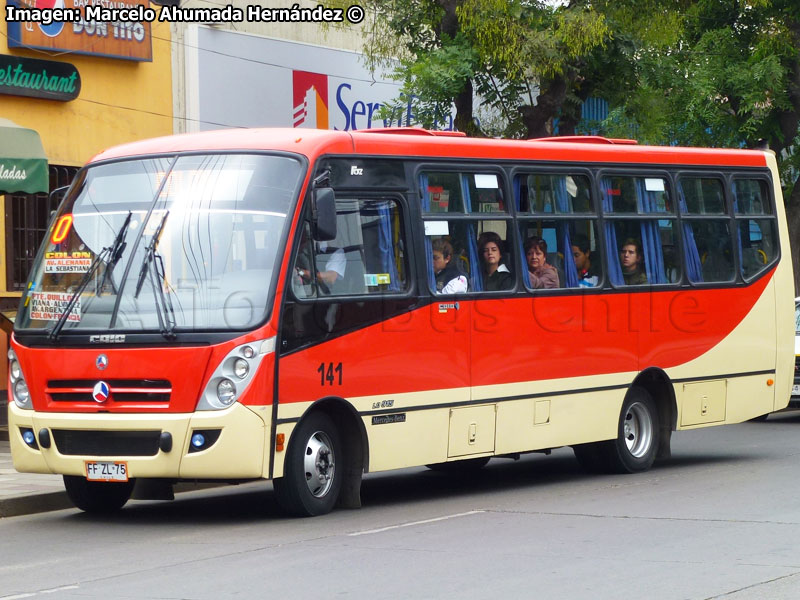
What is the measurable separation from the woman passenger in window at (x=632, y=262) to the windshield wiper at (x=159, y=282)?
486 cm

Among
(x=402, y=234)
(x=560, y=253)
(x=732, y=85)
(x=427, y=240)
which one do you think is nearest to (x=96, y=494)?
(x=402, y=234)

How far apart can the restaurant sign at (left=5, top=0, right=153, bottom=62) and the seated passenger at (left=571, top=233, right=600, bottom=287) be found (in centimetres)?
947

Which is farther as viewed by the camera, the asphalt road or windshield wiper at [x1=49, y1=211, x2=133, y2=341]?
windshield wiper at [x1=49, y1=211, x2=133, y2=341]

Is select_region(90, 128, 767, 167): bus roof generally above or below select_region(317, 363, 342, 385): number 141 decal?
above

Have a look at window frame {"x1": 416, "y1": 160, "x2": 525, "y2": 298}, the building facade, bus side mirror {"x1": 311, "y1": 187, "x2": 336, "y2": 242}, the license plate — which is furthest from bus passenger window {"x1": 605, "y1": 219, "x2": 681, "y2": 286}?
the building facade

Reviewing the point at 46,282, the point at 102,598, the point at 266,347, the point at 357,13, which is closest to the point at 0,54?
the point at 357,13

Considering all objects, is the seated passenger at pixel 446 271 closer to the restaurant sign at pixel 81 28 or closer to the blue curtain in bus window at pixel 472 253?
the blue curtain in bus window at pixel 472 253

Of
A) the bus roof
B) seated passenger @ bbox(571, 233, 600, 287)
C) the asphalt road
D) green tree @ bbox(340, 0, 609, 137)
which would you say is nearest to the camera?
the asphalt road

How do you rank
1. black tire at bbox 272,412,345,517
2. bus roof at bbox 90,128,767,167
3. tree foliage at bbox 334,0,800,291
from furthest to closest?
tree foliage at bbox 334,0,800,291
bus roof at bbox 90,128,767,167
black tire at bbox 272,412,345,517

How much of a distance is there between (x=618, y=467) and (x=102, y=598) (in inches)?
→ 280

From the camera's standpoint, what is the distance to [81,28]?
20375 mm

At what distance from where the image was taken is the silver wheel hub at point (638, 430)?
13906 mm

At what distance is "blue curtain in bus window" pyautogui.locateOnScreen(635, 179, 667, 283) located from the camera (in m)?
14.0

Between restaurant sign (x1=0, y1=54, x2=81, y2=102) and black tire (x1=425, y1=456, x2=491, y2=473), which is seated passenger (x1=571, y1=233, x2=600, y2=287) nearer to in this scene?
black tire (x1=425, y1=456, x2=491, y2=473)
